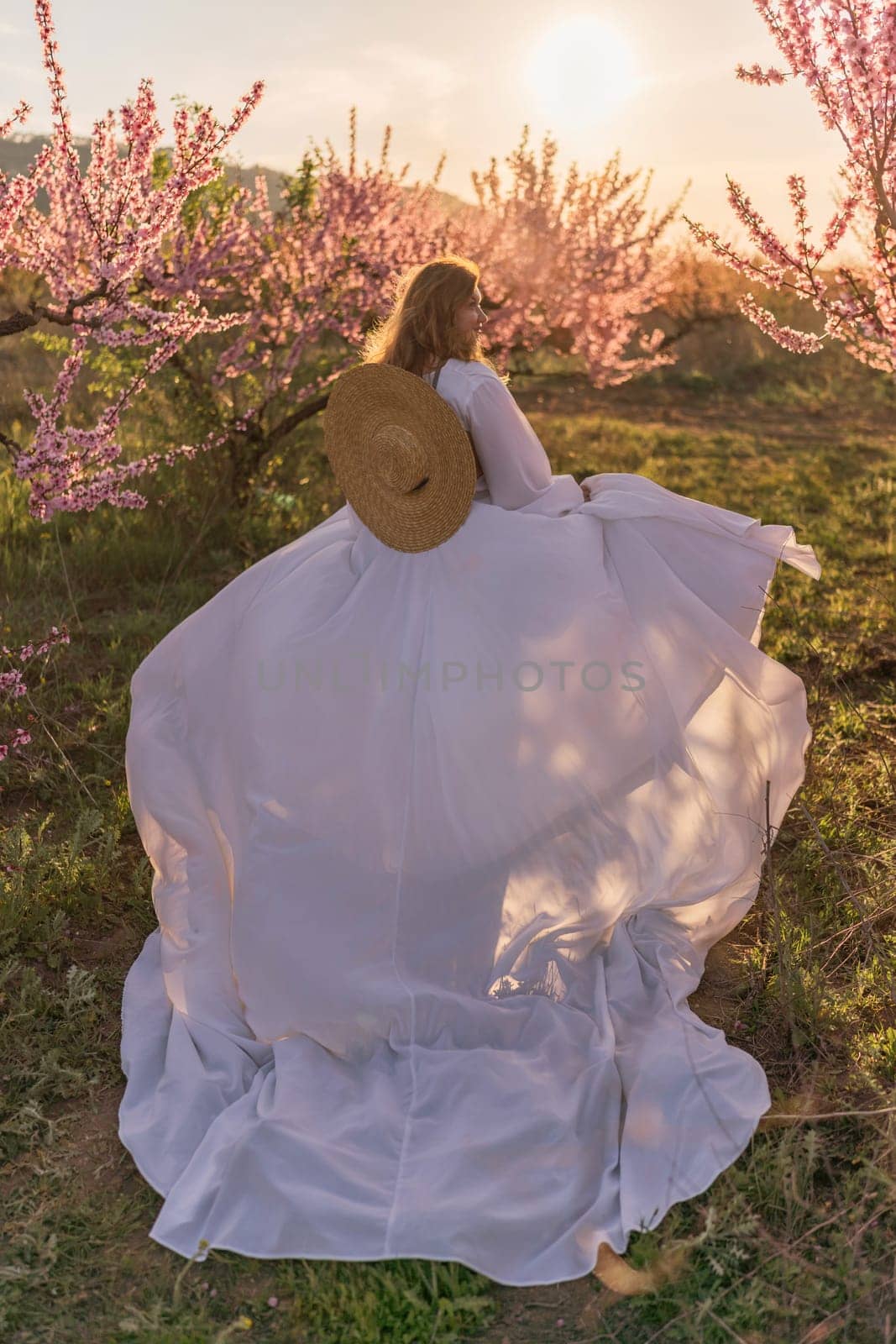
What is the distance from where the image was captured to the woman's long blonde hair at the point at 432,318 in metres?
3.18

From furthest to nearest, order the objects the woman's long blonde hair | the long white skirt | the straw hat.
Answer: the woman's long blonde hair, the straw hat, the long white skirt

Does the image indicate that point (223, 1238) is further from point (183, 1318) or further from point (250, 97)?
point (250, 97)

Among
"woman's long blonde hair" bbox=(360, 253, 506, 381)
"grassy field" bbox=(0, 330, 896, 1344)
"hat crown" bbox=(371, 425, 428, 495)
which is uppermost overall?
"woman's long blonde hair" bbox=(360, 253, 506, 381)

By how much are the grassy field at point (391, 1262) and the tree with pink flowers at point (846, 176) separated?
154cm

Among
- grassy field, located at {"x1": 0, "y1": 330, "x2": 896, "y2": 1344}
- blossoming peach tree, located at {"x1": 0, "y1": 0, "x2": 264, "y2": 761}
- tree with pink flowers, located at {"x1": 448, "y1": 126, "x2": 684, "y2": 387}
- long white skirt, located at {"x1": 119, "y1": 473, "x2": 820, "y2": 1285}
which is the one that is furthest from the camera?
tree with pink flowers, located at {"x1": 448, "y1": 126, "x2": 684, "y2": 387}

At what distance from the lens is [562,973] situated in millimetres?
2836

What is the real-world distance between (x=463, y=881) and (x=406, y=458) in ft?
3.83

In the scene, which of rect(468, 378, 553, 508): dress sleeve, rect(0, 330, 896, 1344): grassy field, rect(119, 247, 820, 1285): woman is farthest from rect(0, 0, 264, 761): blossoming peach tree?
rect(468, 378, 553, 508): dress sleeve

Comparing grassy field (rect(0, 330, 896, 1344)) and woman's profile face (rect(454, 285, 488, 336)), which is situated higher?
woman's profile face (rect(454, 285, 488, 336))

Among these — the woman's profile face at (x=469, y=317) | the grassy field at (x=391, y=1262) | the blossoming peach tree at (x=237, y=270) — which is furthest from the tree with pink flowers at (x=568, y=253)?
the woman's profile face at (x=469, y=317)

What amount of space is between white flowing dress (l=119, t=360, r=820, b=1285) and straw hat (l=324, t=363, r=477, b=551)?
8 centimetres

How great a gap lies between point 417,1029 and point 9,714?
250 cm

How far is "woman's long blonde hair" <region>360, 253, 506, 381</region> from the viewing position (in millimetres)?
3180

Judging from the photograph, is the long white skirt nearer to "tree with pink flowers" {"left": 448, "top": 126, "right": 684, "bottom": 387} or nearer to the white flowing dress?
the white flowing dress
